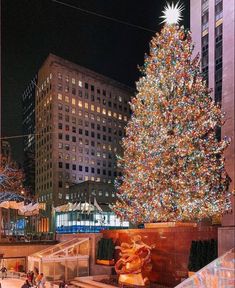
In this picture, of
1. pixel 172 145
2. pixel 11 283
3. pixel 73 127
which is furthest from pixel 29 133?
pixel 172 145

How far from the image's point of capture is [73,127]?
11838 cm

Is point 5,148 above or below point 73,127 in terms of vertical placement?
below

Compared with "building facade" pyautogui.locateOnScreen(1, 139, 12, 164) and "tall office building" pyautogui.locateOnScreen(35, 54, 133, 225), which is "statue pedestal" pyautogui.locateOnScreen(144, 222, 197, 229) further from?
"tall office building" pyautogui.locateOnScreen(35, 54, 133, 225)

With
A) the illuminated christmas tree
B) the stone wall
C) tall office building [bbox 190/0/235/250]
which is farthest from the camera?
tall office building [bbox 190/0/235/250]

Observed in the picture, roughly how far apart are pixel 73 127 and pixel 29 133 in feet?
106

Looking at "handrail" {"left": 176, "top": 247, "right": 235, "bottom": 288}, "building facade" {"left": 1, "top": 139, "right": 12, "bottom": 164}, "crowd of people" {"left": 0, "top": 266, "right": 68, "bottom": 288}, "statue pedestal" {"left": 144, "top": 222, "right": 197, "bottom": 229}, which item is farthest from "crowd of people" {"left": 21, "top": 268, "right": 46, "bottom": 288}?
"building facade" {"left": 1, "top": 139, "right": 12, "bottom": 164}

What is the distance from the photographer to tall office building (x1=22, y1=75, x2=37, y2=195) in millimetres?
136375

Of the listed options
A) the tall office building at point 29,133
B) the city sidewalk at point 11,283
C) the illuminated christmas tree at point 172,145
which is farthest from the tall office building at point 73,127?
the illuminated christmas tree at point 172,145

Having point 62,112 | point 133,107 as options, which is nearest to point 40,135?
point 62,112

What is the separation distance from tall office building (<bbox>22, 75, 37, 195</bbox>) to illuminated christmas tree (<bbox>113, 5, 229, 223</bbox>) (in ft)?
344

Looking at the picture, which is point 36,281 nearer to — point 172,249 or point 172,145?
point 172,249

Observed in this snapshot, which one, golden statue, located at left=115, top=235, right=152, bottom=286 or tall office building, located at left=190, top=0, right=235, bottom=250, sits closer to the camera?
golden statue, located at left=115, top=235, right=152, bottom=286

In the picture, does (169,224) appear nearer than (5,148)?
Yes

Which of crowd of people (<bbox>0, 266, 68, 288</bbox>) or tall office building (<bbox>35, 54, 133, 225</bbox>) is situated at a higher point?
tall office building (<bbox>35, 54, 133, 225</bbox>)
